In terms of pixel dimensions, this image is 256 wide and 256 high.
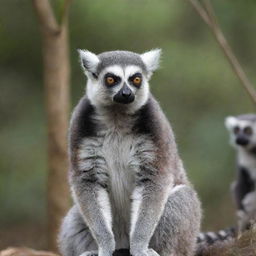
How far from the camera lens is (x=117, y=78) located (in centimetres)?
712

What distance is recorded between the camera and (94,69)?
730 centimetres

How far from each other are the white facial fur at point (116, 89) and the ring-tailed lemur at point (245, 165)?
175 inches

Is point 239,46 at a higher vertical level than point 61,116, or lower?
higher

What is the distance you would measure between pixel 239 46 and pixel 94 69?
504 inches

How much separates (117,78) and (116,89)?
96 millimetres

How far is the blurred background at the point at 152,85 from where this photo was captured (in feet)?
56.7

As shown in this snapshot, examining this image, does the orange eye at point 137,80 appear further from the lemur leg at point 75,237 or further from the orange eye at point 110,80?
the lemur leg at point 75,237

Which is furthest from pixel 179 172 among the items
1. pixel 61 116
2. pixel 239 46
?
pixel 239 46

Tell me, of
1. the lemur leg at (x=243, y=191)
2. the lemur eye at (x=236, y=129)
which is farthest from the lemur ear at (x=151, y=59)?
the lemur eye at (x=236, y=129)

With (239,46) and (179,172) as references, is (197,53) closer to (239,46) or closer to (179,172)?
(239,46)

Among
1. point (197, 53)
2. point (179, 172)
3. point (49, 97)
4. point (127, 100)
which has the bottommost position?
point (179, 172)

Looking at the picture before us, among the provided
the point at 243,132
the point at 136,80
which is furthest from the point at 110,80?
the point at 243,132

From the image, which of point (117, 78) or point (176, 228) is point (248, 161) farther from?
point (117, 78)

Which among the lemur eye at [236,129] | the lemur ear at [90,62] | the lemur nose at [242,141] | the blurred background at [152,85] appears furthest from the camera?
the blurred background at [152,85]
